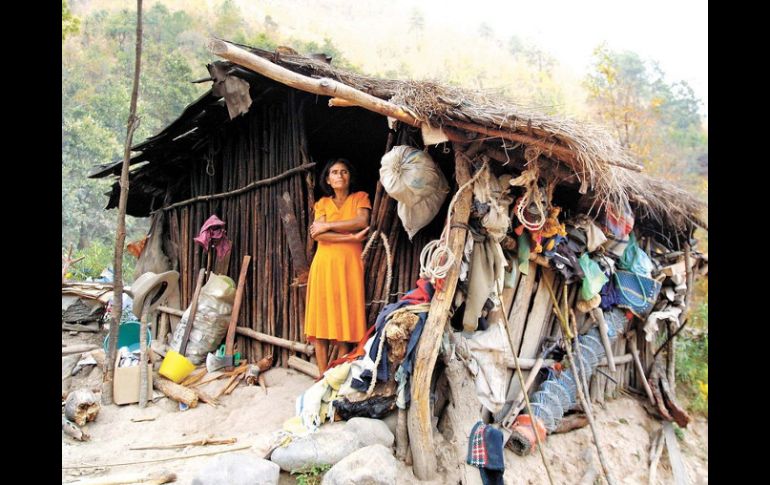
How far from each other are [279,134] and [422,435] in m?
3.59

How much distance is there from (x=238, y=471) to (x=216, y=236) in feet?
11.8

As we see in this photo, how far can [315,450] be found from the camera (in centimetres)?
315

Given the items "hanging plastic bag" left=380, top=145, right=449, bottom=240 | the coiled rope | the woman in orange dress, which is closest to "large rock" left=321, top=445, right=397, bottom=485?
the coiled rope

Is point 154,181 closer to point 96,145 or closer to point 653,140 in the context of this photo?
point 96,145

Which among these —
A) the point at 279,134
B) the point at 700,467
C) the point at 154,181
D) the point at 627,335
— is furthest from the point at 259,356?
the point at 700,467

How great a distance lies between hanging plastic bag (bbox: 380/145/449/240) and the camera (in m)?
3.52

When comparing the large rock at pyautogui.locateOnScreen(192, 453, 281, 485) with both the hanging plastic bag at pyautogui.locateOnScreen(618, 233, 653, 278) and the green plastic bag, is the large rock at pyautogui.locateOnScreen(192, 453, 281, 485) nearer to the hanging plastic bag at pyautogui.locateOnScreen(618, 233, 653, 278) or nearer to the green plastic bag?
the green plastic bag

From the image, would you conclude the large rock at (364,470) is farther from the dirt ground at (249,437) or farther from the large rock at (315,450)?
the dirt ground at (249,437)

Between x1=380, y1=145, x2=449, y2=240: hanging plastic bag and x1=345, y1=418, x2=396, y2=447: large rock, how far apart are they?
5.10 ft

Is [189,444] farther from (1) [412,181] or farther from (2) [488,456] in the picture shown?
(1) [412,181]

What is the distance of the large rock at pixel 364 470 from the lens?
112 inches

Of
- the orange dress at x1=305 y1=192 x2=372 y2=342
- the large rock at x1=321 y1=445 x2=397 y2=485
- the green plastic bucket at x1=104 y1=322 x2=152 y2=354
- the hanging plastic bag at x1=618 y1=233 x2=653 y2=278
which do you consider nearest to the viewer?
the large rock at x1=321 y1=445 x2=397 y2=485

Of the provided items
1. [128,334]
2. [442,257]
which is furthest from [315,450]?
[128,334]

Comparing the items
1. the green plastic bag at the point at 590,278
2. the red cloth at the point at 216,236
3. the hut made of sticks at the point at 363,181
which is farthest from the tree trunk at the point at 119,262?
the green plastic bag at the point at 590,278
